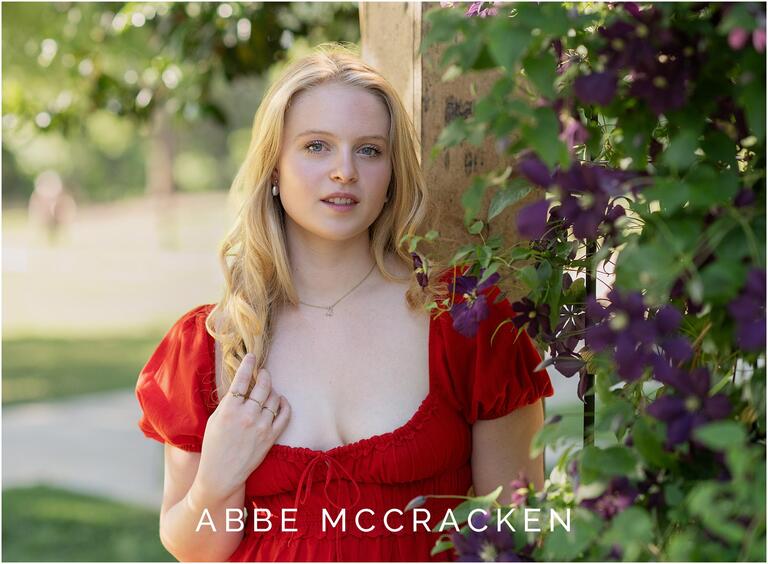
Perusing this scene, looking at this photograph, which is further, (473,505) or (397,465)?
(397,465)

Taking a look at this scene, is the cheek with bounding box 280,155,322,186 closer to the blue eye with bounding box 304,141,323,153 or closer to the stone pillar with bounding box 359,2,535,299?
the blue eye with bounding box 304,141,323,153

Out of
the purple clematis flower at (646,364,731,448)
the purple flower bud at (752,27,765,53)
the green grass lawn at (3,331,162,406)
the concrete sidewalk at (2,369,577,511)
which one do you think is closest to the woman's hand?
the purple clematis flower at (646,364,731,448)

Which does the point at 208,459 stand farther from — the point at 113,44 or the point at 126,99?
the point at 113,44

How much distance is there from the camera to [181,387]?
7.22 ft

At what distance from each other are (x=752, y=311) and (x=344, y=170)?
1170mm

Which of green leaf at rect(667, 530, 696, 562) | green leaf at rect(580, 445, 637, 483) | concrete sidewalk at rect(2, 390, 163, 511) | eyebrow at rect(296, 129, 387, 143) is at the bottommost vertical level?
concrete sidewalk at rect(2, 390, 163, 511)

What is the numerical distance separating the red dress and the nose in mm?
366

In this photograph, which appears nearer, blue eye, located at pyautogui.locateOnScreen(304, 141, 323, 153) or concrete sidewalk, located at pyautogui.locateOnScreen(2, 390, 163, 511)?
blue eye, located at pyautogui.locateOnScreen(304, 141, 323, 153)

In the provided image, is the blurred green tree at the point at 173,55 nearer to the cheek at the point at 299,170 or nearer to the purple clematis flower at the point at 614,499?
the cheek at the point at 299,170

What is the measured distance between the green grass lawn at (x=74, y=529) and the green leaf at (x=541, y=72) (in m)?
4.71

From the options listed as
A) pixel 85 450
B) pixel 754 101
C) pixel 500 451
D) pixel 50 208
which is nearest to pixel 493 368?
pixel 500 451

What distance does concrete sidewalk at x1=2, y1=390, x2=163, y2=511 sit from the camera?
6523 millimetres

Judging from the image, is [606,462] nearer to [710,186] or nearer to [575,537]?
[575,537]

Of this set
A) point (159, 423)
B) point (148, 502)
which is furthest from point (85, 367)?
point (159, 423)
